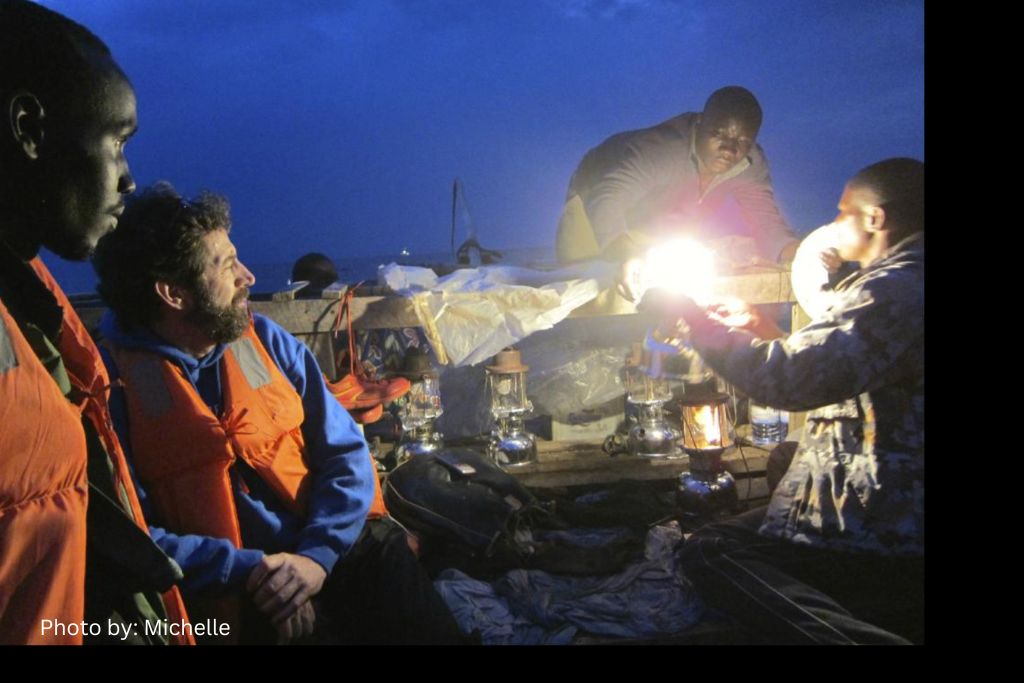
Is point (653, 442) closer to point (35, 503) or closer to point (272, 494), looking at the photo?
point (272, 494)

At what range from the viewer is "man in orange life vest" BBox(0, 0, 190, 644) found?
117 cm

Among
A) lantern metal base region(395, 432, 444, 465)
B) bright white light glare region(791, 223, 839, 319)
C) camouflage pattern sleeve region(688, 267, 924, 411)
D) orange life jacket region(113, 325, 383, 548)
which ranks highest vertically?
bright white light glare region(791, 223, 839, 319)

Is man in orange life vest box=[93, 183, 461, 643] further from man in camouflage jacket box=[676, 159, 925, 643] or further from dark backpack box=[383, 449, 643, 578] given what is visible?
man in camouflage jacket box=[676, 159, 925, 643]

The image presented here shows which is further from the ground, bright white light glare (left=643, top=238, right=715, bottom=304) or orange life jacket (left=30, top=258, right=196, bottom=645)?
bright white light glare (left=643, top=238, right=715, bottom=304)

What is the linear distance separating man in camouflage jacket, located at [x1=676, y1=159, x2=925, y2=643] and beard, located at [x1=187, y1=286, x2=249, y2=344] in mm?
1558

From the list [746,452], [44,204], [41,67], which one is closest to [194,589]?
[44,204]

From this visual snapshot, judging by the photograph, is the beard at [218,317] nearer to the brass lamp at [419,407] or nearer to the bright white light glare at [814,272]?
the brass lamp at [419,407]

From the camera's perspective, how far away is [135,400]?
1.99 m

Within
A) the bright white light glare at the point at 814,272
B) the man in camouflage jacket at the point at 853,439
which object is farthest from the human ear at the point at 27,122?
the bright white light glare at the point at 814,272

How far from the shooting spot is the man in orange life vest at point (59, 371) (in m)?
1.17

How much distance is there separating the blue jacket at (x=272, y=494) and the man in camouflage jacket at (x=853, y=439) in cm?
133

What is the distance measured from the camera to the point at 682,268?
343 cm

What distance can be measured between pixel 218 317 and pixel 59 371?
0.74m

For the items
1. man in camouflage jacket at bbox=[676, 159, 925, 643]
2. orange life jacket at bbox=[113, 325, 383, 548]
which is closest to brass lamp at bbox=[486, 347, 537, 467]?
man in camouflage jacket at bbox=[676, 159, 925, 643]
